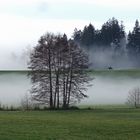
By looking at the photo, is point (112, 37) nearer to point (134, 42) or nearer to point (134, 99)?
point (134, 42)

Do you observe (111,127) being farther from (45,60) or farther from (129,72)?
(129,72)

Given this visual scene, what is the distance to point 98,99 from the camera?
4254 inches

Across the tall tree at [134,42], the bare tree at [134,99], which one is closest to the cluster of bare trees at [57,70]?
the bare tree at [134,99]

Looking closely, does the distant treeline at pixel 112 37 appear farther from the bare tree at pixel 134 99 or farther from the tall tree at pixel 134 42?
the bare tree at pixel 134 99

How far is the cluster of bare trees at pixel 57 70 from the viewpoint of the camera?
78.1 meters

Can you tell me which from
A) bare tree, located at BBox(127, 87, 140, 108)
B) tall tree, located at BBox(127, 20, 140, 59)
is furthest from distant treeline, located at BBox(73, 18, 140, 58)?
bare tree, located at BBox(127, 87, 140, 108)

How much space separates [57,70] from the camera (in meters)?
79.9

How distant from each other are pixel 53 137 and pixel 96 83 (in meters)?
99.3

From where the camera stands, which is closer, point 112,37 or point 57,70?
point 57,70

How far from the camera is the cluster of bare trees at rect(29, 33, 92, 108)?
7812 cm

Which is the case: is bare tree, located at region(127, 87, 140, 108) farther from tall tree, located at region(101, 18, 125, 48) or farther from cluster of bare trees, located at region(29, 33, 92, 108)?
tall tree, located at region(101, 18, 125, 48)

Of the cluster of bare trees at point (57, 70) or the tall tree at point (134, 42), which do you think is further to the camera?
the tall tree at point (134, 42)

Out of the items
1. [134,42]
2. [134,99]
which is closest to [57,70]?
[134,99]

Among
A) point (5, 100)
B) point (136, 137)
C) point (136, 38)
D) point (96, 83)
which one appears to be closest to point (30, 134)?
point (136, 137)
